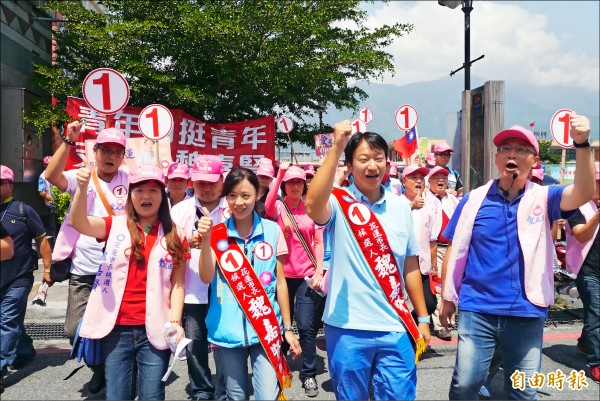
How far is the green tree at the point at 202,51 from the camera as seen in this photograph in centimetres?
1030

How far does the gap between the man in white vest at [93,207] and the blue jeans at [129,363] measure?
120 centimetres

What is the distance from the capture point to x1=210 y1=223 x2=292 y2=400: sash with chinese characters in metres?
2.68

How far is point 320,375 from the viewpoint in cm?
446

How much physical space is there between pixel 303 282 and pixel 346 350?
1.90 m

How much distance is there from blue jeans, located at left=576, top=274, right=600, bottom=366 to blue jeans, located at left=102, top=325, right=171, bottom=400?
3790 mm

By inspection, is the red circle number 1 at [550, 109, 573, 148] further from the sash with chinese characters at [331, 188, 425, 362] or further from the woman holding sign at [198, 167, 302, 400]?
the woman holding sign at [198, 167, 302, 400]

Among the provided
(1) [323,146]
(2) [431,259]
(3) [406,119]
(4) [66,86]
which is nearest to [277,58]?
(1) [323,146]

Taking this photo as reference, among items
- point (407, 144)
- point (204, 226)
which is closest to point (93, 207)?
point (204, 226)

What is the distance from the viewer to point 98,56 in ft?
35.3

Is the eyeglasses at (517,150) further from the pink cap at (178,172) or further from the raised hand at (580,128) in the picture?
the pink cap at (178,172)

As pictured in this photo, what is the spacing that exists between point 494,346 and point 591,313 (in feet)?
7.02

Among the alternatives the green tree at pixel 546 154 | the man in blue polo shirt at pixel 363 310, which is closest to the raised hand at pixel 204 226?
the man in blue polo shirt at pixel 363 310

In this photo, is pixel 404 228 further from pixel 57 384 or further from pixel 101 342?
pixel 57 384

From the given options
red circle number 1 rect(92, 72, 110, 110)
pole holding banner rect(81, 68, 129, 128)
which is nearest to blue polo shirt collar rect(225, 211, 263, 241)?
pole holding banner rect(81, 68, 129, 128)
